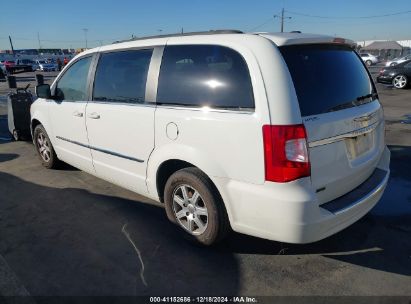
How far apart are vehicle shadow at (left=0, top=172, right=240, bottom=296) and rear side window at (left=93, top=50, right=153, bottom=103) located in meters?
1.31

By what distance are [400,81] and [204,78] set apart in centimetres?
1665

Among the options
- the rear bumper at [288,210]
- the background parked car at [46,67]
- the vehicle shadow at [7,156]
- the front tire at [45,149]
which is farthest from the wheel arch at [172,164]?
the background parked car at [46,67]

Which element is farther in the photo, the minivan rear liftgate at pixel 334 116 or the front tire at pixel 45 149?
the front tire at pixel 45 149

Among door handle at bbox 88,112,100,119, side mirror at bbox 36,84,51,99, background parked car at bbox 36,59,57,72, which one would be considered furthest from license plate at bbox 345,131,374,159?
background parked car at bbox 36,59,57,72

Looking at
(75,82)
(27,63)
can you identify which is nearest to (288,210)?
(75,82)

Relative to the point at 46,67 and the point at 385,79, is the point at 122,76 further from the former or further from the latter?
the point at 46,67

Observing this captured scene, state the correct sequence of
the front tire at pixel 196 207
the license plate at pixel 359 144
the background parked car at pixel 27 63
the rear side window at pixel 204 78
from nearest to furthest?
1. the rear side window at pixel 204 78
2. the license plate at pixel 359 144
3. the front tire at pixel 196 207
4. the background parked car at pixel 27 63

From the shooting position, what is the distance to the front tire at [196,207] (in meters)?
3.10

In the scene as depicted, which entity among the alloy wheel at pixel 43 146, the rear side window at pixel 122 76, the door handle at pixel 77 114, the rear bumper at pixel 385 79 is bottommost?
the rear bumper at pixel 385 79

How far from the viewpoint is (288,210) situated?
8.65ft

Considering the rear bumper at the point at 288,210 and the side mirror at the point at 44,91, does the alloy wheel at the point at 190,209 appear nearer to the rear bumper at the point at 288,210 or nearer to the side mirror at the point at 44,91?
the rear bumper at the point at 288,210

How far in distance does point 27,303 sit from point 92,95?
7.89ft

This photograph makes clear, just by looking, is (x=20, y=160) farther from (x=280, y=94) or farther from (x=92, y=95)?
(x=280, y=94)

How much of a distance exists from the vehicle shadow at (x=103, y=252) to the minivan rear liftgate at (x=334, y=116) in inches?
44.9
